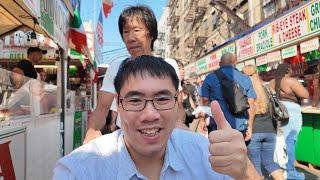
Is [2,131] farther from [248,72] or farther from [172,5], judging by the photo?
[172,5]

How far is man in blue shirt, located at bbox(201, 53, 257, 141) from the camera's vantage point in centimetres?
574

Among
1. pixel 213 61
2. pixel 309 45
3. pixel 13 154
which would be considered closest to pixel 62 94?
pixel 13 154

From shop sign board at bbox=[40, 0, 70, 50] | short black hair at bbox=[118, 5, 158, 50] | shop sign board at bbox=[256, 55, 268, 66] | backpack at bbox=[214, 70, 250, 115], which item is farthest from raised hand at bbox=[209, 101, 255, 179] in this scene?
shop sign board at bbox=[256, 55, 268, 66]

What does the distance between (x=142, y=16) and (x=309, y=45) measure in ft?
23.8

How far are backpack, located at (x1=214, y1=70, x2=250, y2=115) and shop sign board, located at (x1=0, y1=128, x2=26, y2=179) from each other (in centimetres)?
260

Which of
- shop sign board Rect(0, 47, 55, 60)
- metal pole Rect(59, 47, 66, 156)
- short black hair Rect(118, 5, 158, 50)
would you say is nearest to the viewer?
short black hair Rect(118, 5, 158, 50)

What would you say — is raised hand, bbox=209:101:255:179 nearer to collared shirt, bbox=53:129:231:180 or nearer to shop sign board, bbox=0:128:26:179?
collared shirt, bbox=53:129:231:180

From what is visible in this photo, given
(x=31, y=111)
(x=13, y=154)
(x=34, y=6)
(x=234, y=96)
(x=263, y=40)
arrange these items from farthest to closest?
(x=263, y=40)
(x=234, y=96)
(x=31, y=111)
(x=34, y=6)
(x=13, y=154)

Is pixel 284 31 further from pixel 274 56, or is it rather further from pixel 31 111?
pixel 31 111

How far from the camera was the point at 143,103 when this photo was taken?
1.89 meters

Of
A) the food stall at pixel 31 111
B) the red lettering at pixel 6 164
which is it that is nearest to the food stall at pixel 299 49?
the food stall at pixel 31 111

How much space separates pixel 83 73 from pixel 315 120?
9.08 meters

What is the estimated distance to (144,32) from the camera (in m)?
3.35

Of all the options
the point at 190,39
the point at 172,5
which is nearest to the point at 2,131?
the point at 190,39
